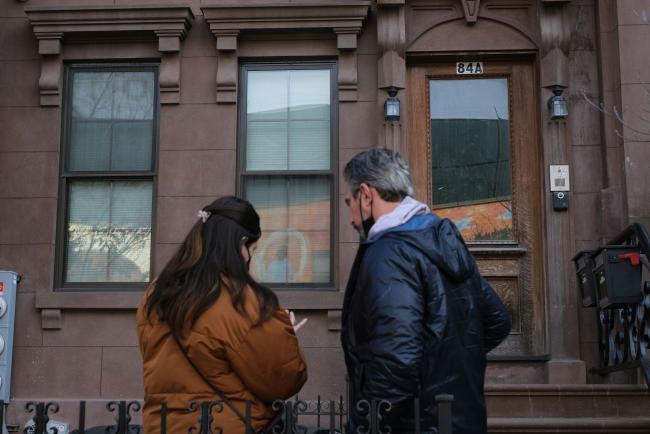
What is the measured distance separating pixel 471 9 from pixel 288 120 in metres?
1.95

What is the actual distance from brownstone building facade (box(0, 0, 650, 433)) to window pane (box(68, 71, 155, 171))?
0.02 m

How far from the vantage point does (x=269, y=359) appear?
3.56 m

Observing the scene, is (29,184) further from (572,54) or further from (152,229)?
(572,54)

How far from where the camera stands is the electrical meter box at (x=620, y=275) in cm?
729

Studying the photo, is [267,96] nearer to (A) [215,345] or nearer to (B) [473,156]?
(B) [473,156]

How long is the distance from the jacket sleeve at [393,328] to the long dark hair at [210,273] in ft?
1.28

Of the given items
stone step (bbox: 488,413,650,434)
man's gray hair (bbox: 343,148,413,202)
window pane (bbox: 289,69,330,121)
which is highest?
window pane (bbox: 289,69,330,121)

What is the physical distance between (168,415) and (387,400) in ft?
2.71

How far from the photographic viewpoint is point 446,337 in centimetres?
364

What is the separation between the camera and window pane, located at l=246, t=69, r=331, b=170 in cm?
878

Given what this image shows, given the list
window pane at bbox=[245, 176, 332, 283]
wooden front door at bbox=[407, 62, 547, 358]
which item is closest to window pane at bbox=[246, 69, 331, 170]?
window pane at bbox=[245, 176, 332, 283]

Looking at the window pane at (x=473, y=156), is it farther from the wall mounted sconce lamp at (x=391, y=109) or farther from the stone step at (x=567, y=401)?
the stone step at (x=567, y=401)

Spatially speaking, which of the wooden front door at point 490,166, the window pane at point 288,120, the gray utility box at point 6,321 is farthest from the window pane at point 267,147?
the gray utility box at point 6,321

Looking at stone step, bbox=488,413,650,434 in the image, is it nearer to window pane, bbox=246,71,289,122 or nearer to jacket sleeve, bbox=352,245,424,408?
window pane, bbox=246,71,289,122
